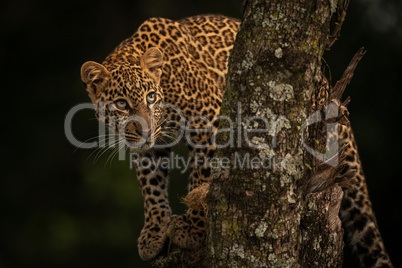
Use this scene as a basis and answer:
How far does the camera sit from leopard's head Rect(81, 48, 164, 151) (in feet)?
18.1

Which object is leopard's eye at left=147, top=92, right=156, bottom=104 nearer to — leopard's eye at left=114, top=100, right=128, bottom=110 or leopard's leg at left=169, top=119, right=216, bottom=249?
leopard's eye at left=114, top=100, right=128, bottom=110

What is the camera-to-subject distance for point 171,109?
600 centimetres

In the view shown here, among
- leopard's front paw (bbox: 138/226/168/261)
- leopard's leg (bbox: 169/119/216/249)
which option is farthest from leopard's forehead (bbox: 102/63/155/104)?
leopard's front paw (bbox: 138/226/168/261)

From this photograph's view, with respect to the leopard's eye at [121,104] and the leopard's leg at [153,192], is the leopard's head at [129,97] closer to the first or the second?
the leopard's eye at [121,104]

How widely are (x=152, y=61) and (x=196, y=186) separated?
122 centimetres

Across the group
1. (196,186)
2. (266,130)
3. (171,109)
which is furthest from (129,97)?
(266,130)

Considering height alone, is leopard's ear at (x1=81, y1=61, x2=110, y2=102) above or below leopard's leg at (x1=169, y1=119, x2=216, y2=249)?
above

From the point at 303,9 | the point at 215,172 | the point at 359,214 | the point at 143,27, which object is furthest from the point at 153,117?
the point at 359,214

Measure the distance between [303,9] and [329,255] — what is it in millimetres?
1844

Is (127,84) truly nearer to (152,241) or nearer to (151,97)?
(151,97)

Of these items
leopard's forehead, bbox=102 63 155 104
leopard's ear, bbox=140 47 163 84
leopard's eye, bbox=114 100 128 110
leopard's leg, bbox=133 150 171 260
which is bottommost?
leopard's leg, bbox=133 150 171 260

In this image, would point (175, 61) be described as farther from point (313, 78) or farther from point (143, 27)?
point (313, 78)

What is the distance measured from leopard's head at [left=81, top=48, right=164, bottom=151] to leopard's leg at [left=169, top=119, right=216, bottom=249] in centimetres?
47

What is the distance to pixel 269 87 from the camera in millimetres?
3949
